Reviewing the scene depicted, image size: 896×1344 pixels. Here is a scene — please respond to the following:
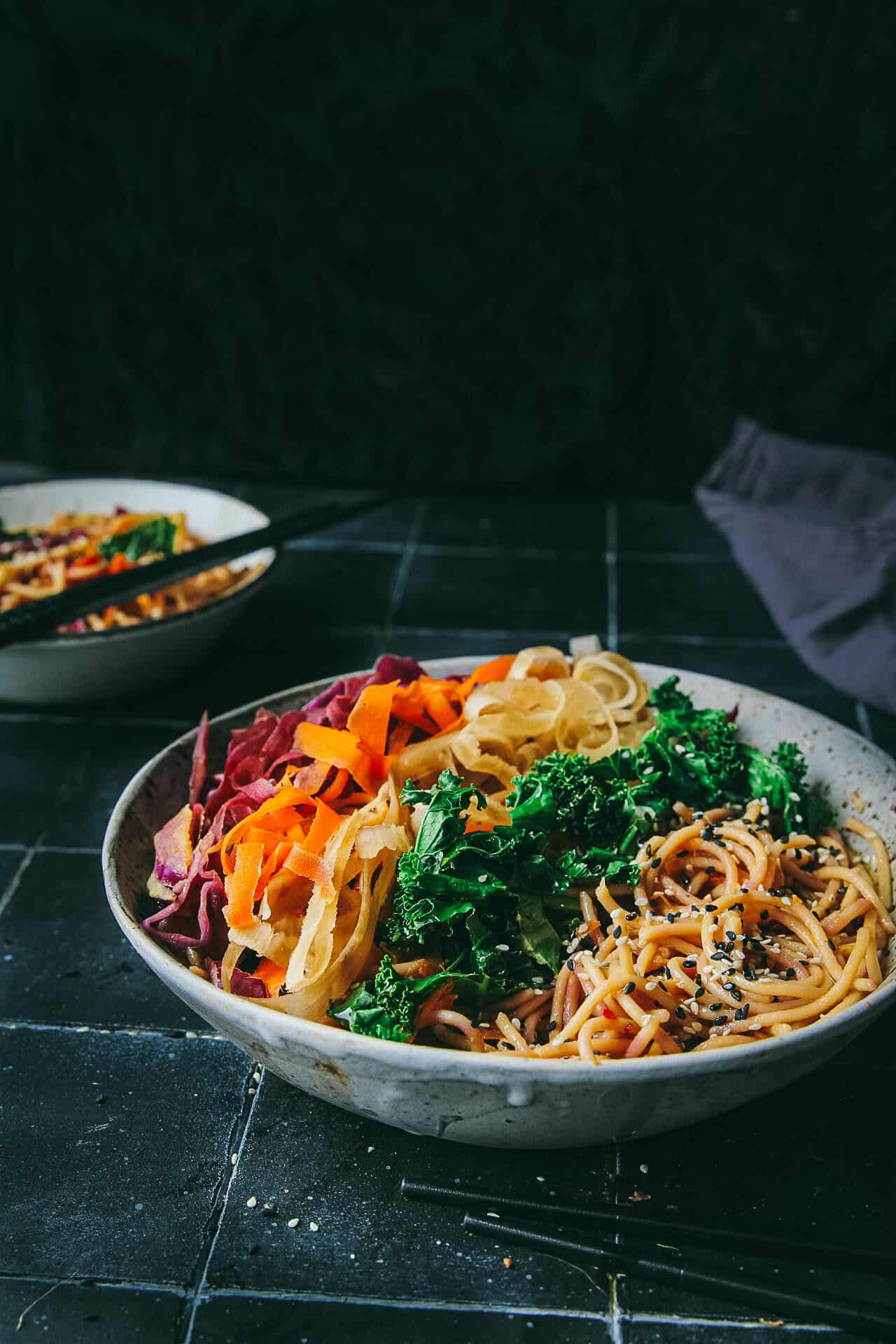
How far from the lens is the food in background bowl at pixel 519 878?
1405mm

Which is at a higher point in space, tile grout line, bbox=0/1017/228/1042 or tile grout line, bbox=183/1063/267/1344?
tile grout line, bbox=183/1063/267/1344

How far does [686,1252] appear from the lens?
1.34 m

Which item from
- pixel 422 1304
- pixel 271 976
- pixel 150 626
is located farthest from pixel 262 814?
pixel 150 626

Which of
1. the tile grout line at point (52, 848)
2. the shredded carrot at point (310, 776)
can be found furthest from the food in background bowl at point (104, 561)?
the shredded carrot at point (310, 776)

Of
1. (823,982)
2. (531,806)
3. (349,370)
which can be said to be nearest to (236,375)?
(349,370)

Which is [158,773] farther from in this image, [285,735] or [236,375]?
[236,375]

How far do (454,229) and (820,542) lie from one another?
174 cm

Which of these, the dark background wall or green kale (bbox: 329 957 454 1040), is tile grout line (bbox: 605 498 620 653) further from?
green kale (bbox: 329 957 454 1040)

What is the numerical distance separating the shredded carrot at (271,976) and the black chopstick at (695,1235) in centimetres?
33

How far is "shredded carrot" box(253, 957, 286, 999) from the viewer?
1424mm

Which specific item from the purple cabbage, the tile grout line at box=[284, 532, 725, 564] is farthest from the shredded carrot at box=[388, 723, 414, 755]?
the tile grout line at box=[284, 532, 725, 564]

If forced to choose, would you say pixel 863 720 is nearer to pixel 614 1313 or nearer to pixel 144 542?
pixel 614 1313

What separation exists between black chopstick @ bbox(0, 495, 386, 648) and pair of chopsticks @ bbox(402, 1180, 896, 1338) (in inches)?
51.4

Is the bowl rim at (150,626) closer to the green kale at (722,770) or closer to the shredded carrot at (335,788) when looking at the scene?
the shredded carrot at (335,788)
